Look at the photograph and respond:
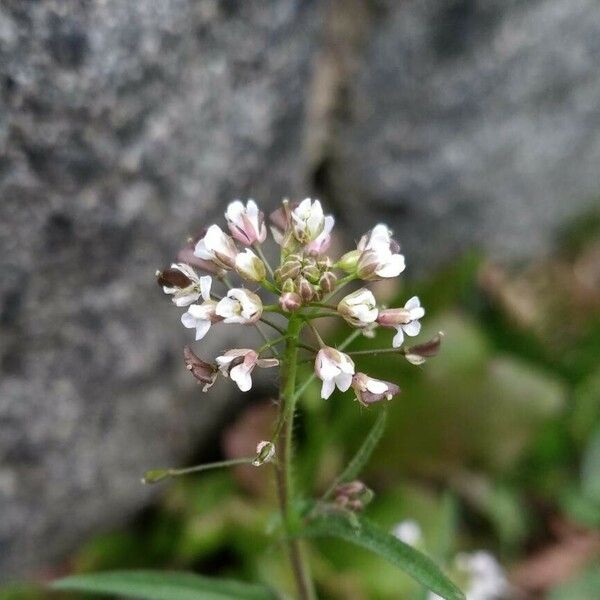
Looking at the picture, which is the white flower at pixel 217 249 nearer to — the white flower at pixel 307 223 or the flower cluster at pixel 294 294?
the flower cluster at pixel 294 294

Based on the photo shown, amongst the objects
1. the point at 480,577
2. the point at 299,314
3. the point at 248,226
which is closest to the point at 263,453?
the point at 299,314

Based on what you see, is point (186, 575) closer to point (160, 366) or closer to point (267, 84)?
point (160, 366)

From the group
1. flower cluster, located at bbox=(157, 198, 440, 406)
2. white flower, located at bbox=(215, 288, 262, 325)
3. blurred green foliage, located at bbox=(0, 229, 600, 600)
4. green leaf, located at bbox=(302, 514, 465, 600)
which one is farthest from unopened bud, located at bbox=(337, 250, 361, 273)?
blurred green foliage, located at bbox=(0, 229, 600, 600)

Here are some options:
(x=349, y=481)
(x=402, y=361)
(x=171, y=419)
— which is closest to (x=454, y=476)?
(x=402, y=361)

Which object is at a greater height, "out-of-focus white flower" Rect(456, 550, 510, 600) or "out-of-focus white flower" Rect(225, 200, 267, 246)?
"out-of-focus white flower" Rect(225, 200, 267, 246)

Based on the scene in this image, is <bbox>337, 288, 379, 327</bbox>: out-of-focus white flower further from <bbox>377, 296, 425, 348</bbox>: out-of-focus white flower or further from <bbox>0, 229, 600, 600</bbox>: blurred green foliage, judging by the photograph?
<bbox>0, 229, 600, 600</bbox>: blurred green foliage

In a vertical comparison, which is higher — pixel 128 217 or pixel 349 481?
pixel 128 217

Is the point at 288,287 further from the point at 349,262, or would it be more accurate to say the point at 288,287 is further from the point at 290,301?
the point at 349,262
